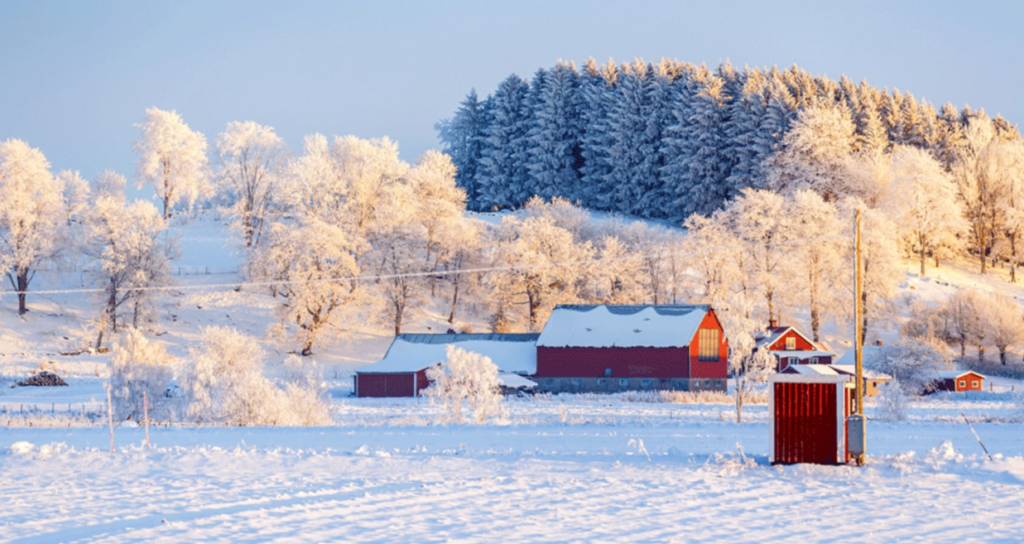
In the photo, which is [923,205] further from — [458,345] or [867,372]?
[458,345]

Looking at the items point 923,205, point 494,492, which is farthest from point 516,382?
point 923,205

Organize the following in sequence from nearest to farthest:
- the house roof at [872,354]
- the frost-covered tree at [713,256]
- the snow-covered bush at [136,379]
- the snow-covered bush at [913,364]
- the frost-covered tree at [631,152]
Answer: the snow-covered bush at [136,379] < the snow-covered bush at [913,364] < the house roof at [872,354] < the frost-covered tree at [713,256] < the frost-covered tree at [631,152]

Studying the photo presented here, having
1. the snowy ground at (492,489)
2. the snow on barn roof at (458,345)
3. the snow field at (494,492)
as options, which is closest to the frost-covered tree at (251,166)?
the snow on barn roof at (458,345)

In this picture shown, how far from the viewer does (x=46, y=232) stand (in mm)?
62562

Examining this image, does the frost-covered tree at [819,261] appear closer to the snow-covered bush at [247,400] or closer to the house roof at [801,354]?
the house roof at [801,354]

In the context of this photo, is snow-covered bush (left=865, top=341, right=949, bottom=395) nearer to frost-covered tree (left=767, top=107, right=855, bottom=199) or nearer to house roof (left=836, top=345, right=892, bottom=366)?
house roof (left=836, top=345, right=892, bottom=366)

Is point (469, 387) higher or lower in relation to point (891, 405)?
higher

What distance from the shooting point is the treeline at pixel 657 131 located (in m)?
87.4

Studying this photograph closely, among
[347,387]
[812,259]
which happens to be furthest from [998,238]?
[347,387]

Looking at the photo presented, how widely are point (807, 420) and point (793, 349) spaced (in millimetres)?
42371

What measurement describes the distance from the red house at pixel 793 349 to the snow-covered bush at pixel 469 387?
28.6m

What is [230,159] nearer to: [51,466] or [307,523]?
[51,466]

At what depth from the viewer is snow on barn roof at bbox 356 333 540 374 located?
173 feet

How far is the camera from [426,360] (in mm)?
53375
